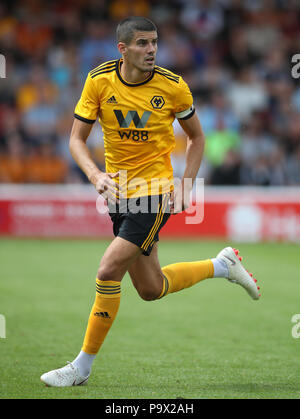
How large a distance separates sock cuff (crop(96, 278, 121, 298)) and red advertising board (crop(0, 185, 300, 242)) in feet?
28.3

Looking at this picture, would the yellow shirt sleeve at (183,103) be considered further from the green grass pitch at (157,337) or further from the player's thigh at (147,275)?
the green grass pitch at (157,337)

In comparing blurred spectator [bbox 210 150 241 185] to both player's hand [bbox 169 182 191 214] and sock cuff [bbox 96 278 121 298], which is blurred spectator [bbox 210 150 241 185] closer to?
player's hand [bbox 169 182 191 214]

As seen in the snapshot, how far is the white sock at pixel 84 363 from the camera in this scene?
192 inches

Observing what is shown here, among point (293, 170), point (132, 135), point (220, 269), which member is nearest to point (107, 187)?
point (132, 135)

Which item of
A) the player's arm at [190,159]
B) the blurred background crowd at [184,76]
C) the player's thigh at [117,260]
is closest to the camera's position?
the player's thigh at [117,260]

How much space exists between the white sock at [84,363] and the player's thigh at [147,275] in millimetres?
623

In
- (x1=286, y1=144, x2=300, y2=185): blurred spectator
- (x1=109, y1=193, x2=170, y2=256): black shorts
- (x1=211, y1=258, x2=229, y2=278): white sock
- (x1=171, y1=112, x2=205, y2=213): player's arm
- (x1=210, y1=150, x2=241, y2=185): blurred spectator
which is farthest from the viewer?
(x1=286, y1=144, x2=300, y2=185): blurred spectator

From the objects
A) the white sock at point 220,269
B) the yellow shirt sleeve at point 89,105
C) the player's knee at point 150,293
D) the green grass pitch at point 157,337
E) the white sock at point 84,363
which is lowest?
the green grass pitch at point 157,337

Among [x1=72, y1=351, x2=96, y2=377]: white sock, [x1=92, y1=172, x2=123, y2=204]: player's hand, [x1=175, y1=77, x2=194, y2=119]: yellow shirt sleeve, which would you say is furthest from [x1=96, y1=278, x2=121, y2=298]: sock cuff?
[x1=175, y1=77, x2=194, y2=119]: yellow shirt sleeve

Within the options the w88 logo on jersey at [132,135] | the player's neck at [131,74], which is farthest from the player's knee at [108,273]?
the player's neck at [131,74]

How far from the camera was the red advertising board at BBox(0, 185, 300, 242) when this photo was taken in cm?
1351

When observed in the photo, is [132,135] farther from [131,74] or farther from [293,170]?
[293,170]
